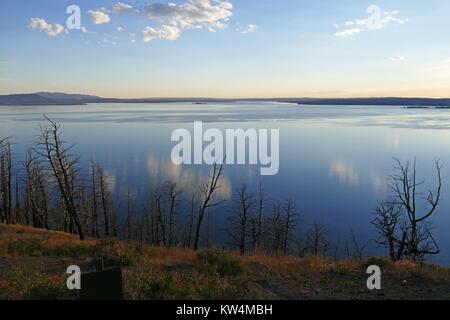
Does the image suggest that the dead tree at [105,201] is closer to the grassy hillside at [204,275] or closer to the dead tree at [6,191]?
the dead tree at [6,191]

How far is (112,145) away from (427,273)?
7532 centimetres

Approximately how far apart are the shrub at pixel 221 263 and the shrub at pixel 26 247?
6988 millimetres

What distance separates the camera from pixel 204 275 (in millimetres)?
12492

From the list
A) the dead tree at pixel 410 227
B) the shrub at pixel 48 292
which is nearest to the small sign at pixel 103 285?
the shrub at pixel 48 292

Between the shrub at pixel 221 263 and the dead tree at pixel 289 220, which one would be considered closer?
the shrub at pixel 221 263

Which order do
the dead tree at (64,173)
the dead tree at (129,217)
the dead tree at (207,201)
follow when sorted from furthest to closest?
1. the dead tree at (129,217)
2. the dead tree at (207,201)
3. the dead tree at (64,173)

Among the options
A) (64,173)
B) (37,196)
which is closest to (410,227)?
(64,173)

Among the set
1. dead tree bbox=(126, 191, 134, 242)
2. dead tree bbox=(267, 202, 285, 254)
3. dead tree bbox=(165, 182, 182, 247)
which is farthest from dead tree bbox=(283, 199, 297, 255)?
dead tree bbox=(126, 191, 134, 242)

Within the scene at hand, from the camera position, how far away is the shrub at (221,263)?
43.5ft

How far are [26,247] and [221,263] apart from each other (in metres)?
8.37

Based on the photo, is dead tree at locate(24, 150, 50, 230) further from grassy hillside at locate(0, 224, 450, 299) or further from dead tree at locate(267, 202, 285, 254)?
grassy hillside at locate(0, 224, 450, 299)

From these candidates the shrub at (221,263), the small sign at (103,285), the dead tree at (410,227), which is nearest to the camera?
the small sign at (103,285)

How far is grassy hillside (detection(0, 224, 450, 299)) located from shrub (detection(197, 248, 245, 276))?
0.10ft

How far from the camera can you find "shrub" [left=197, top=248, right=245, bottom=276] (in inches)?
522
